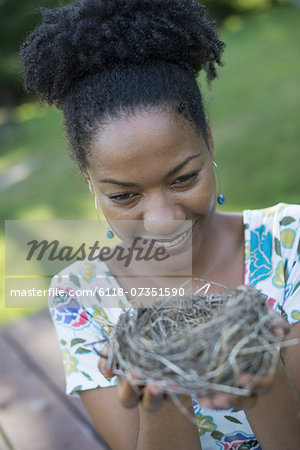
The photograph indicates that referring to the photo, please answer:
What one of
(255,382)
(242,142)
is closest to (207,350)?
(255,382)

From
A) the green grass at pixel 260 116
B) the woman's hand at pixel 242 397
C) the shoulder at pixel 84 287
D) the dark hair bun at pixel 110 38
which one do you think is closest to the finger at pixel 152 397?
the woman's hand at pixel 242 397

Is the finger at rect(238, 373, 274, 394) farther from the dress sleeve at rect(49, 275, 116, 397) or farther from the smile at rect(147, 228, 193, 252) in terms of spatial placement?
the dress sleeve at rect(49, 275, 116, 397)

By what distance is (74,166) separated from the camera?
2.25 m

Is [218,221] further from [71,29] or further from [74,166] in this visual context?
[71,29]

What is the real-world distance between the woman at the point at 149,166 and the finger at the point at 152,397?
31 centimetres

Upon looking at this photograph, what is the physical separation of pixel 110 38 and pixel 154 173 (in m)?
0.51

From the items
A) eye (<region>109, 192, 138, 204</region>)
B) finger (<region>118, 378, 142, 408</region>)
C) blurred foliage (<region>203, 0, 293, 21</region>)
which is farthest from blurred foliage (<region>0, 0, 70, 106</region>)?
finger (<region>118, 378, 142, 408</region>)

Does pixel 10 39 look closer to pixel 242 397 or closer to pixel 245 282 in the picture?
pixel 245 282

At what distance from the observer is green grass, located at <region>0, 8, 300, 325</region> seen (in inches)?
219

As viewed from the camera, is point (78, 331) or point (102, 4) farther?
point (78, 331)

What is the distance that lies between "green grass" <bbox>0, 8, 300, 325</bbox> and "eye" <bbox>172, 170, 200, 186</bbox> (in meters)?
2.30

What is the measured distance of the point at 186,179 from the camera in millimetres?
1803

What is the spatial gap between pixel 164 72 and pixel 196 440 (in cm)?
126

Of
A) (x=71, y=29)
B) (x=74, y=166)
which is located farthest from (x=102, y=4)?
(x=74, y=166)
